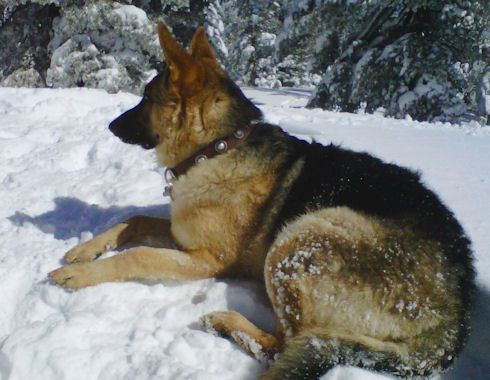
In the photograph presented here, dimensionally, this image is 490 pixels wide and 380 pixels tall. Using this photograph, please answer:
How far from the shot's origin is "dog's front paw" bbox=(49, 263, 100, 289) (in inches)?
90.8

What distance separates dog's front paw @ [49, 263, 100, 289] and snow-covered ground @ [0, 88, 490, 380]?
0.05 meters

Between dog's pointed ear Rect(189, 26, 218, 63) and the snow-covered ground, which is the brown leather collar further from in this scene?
the snow-covered ground

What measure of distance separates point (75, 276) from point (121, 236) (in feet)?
1.89

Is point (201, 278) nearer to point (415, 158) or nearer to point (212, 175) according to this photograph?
point (212, 175)

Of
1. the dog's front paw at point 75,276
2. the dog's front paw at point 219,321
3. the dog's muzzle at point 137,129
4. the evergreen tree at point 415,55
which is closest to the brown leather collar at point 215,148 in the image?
the dog's muzzle at point 137,129

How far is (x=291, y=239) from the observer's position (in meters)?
2.18

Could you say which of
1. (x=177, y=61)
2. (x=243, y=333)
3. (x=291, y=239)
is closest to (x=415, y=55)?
(x=177, y=61)

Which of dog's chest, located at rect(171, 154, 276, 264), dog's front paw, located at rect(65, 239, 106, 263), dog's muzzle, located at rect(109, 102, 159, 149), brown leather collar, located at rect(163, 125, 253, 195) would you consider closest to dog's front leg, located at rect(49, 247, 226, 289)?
dog's chest, located at rect(171, 154, 276, 264)

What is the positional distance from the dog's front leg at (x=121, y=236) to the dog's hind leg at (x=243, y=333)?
3.64 feet

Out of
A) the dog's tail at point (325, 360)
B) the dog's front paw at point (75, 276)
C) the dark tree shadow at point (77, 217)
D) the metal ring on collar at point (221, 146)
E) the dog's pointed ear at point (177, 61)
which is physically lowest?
the dark tree shadow at point (77, 217)

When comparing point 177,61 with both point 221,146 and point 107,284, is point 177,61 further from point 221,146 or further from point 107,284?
point 107,284

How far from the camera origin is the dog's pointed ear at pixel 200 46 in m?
2.45

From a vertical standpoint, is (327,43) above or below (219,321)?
above

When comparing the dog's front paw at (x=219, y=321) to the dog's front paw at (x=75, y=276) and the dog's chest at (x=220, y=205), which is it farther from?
the dog's front paw at (x=75, y=276)
